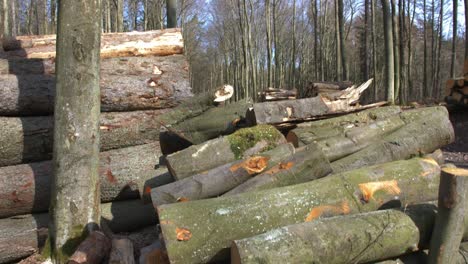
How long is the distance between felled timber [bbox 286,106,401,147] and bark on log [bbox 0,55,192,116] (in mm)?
1818

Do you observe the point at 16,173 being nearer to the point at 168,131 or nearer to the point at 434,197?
the point at 168,131

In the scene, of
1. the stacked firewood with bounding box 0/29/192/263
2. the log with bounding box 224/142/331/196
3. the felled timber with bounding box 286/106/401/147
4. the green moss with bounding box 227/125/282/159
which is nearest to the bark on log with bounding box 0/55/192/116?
the stacked firewood with bounding box 0/29/192/263

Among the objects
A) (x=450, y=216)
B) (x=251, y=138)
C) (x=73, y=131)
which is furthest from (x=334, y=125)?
(x=73, y=131)

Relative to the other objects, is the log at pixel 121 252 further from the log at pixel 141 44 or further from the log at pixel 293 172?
the log at pixel 141 44

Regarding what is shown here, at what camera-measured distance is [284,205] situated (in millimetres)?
3592

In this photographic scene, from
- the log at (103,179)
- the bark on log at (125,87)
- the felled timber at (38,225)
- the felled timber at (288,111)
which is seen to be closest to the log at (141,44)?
the bark on log at (125,87)

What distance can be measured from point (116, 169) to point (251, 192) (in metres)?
2.53

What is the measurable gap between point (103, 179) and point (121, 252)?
57.5 inches

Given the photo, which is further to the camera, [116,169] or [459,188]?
[116,169]

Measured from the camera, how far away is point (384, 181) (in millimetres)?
3955

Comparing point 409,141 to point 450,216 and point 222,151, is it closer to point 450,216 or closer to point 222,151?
point 450,216

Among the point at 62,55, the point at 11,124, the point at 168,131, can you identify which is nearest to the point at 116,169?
the point at 168,131

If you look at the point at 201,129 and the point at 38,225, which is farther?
the point at 201,129

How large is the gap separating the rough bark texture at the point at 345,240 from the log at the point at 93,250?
171 cm
